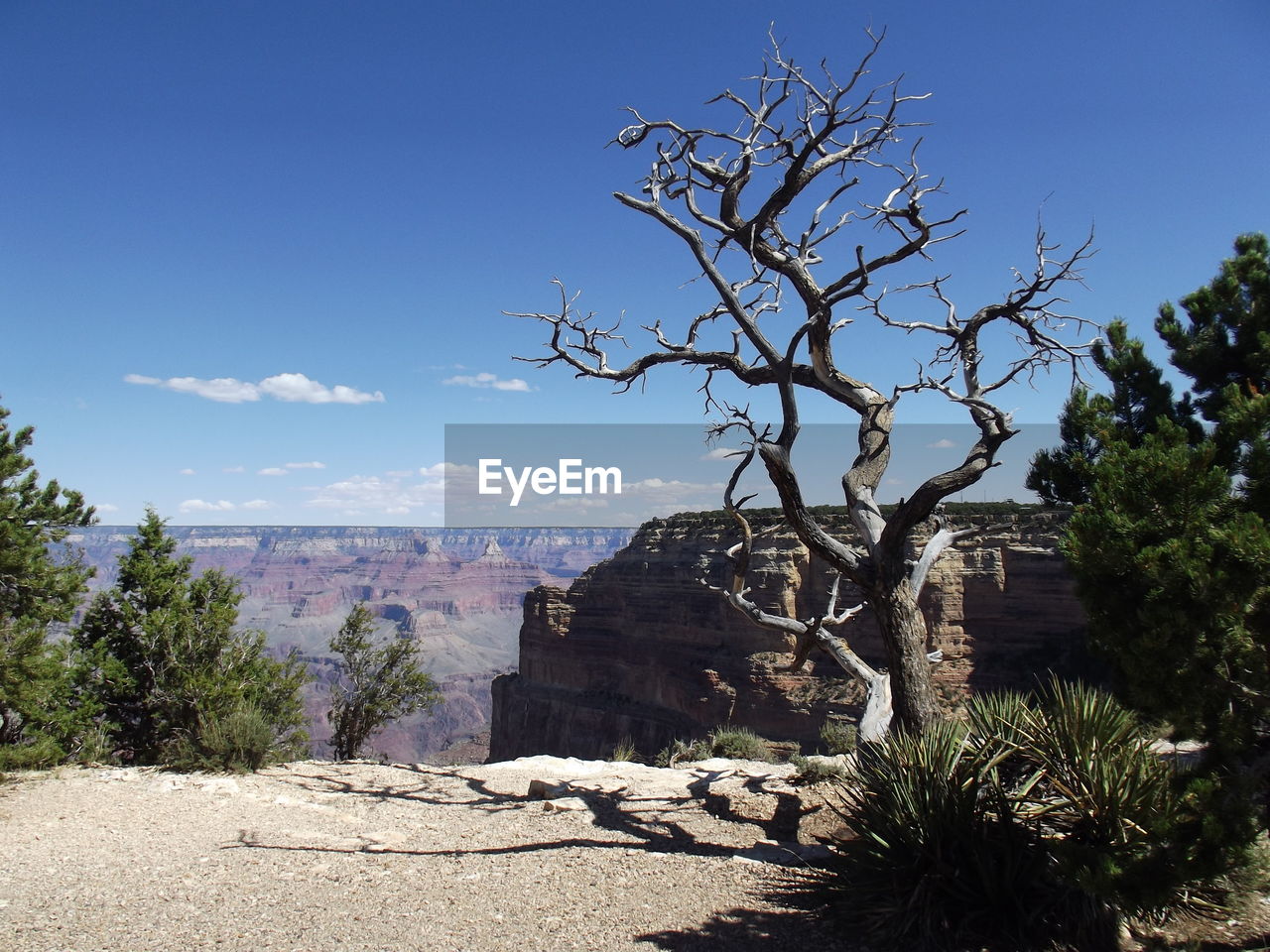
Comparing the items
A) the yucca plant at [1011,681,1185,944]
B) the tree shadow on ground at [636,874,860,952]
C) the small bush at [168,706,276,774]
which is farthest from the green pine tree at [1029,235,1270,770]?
the small bush at [168,706,276,774]

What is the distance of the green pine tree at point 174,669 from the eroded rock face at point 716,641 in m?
17.8

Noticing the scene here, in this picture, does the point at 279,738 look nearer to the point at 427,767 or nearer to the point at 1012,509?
the point at 427,767

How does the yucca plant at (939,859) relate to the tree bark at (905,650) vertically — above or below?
below

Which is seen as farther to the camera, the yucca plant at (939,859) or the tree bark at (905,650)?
the tree bark at (905,650)

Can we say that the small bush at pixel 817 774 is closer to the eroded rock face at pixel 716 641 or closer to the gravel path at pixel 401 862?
the gravel path at pixel 401 862

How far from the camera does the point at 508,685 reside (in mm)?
54656

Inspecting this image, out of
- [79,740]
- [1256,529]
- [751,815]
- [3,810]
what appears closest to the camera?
[1256,529]

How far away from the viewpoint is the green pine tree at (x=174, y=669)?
1126 centimetres

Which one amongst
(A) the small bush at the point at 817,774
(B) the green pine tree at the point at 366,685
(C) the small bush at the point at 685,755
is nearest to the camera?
(A) the small bush at the point at 817,774

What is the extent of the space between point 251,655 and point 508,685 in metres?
43.2

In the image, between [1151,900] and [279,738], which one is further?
[279,738]

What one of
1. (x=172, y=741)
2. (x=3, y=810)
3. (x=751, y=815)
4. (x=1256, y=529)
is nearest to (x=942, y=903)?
(x=1256, y=529)

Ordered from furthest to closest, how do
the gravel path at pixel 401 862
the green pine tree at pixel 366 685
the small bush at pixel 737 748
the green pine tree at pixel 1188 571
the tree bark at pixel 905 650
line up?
the green pine tree at pixel 366 685 < the small bush at pixel 737 748 < the tree bark at pixel 905 650 < the gravel path at pixel 401 862 < the green pine tree at pixel 1188 571

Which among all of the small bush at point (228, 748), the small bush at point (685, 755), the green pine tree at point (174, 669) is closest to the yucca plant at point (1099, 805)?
the small bush at point (685, 755)
